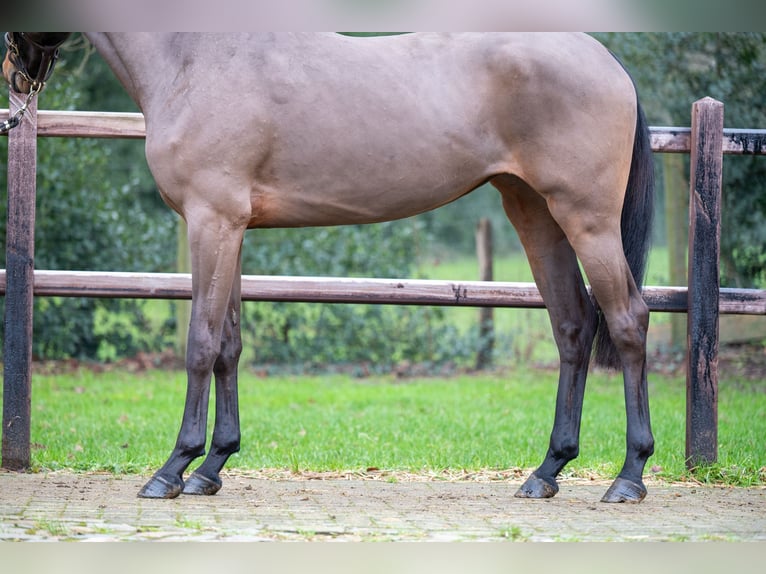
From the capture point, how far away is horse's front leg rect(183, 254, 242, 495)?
4.50 m

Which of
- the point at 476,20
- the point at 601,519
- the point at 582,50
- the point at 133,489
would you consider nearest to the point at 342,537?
the point at 601,519

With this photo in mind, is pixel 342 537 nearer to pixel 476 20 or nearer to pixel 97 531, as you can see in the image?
pixel 97 531

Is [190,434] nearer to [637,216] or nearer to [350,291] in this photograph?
[350,291]

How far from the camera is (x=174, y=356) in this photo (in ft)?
34.3

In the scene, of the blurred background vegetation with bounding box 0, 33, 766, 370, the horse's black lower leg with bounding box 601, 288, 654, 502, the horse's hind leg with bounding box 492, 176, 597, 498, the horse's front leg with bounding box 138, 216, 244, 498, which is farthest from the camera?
the blurred background vegetation with bounding box 0, 33, 766, 370

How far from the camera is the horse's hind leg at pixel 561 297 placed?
4.70m


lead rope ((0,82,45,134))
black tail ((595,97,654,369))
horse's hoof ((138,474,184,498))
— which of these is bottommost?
horse's hoof ((138,474,184,498))

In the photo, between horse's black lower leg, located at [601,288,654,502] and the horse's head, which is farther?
horse's black lower leg, located at [601,288,654,502]

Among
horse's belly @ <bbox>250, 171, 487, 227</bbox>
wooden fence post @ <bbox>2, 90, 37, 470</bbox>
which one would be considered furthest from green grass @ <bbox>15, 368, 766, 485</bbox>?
horse's belly @ <bbox>250, 171, 487, 227</bbox>

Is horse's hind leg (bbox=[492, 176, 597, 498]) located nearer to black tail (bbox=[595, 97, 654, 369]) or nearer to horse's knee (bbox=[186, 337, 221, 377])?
black tail (bbox=[595, 97, 654, 369])

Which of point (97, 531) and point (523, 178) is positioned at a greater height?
point (523, 178)

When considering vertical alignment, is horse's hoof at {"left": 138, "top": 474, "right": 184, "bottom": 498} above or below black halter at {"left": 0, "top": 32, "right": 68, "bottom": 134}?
below

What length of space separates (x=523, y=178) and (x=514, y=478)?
1.66m

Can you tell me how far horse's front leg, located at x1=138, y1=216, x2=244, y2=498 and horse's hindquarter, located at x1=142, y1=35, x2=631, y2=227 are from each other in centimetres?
23
